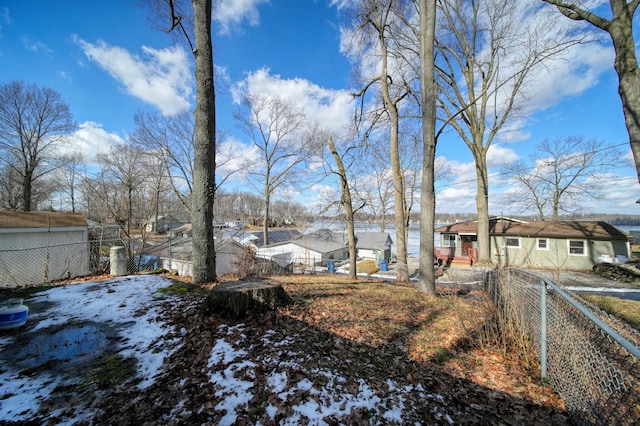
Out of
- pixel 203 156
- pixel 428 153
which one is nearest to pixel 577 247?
pixel 428 153

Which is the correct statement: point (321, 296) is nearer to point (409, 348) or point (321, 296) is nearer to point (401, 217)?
point (409, 348)

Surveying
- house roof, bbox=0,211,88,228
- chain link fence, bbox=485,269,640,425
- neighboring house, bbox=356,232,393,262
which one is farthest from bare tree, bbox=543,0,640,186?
neighboring house, bbox=356,232,393,262

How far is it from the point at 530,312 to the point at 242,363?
4.17 metres

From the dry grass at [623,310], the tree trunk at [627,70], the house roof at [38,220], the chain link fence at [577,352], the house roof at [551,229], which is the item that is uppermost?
the tree trunk at [627,70]

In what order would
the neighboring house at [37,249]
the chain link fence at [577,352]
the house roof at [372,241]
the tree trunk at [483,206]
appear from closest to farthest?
the chain link fence at [577,352]
the neighboring house at [37,249]
the tree trunk at [483,206]
the house roof at [372,241]

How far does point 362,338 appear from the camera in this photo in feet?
11.7

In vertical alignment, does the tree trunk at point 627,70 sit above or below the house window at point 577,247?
above

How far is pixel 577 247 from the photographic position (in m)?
17.5

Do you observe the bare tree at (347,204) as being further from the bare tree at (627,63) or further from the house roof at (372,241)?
the house roof at (372,241)

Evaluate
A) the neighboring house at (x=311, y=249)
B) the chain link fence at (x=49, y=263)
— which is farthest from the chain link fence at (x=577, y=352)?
the neighboring house at (x=311, y=249)

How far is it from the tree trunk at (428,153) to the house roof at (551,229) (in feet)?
56.6

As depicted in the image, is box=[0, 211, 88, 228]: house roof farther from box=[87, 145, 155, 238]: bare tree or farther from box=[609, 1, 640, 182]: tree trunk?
box=[609, 1, 640, 182]: tree trunk

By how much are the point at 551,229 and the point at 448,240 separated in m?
7.00

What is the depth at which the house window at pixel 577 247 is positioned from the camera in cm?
1730
